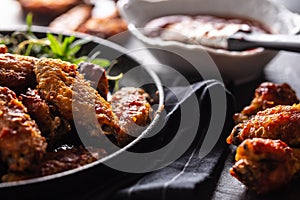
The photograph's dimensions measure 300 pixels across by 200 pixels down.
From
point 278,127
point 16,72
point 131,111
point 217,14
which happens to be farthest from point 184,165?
point 217,14

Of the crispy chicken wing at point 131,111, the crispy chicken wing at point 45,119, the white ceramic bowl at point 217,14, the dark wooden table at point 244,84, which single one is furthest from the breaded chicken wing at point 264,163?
the white ceramic bowl at point 217,14

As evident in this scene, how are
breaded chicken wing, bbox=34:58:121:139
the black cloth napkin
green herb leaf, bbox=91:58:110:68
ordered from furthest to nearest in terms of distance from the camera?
green herb leaf, bbox=91:58:110:68, breaded chicken wing, bbox=34:58:121:139, the black cloth napkin

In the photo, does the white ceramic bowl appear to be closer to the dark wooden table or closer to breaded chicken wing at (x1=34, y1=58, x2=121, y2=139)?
the dark wooden table

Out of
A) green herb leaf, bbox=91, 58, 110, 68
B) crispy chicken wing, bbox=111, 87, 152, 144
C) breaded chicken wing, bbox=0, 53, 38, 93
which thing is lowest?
crispy chicken wing, bbox=111, 87, 152, 144

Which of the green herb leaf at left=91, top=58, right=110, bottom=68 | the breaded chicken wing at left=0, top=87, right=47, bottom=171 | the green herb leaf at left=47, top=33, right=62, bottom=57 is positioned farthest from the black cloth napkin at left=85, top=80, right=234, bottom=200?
the green herb leaf at left=47, top=33, right=62, bottom=57

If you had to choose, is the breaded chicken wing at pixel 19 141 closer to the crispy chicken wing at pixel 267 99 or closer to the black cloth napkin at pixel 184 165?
the black cloth napkin at pixel 184 165
